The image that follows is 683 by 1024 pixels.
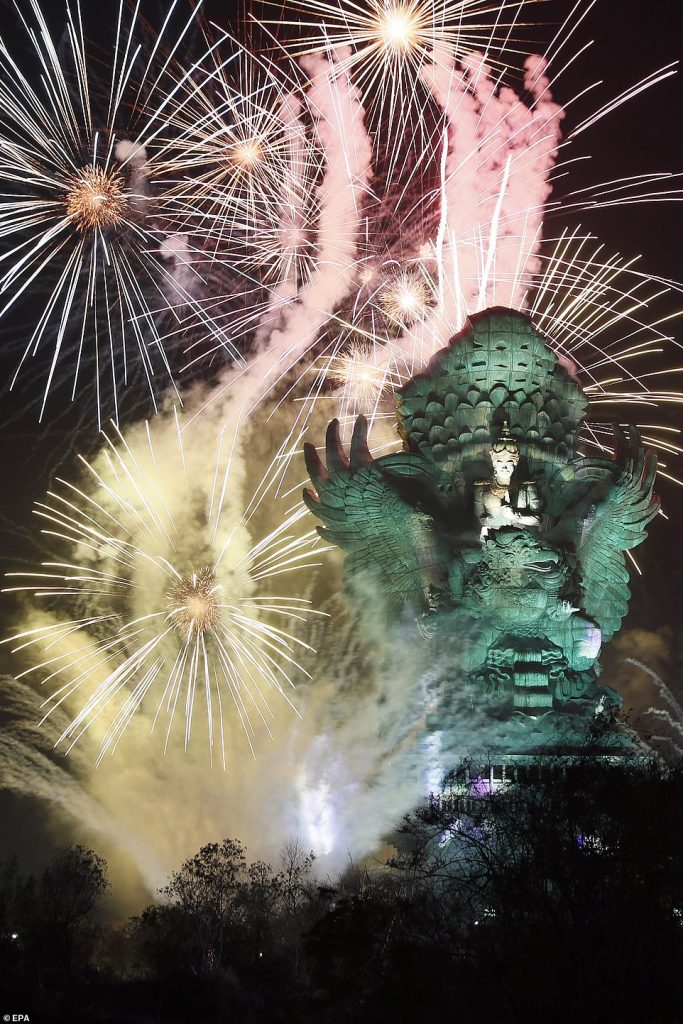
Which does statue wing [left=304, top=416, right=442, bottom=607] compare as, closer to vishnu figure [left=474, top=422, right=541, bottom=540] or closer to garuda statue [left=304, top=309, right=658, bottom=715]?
garuda statue [left=304, top=309, right=658, bottom=715]

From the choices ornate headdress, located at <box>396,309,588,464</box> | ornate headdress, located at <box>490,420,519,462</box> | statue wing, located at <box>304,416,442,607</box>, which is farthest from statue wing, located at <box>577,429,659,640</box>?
statue wing, located at <box>304,416,442,607</box>

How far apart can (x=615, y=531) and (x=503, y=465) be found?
551 centimetres

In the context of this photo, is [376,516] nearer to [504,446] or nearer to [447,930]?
[504,446]

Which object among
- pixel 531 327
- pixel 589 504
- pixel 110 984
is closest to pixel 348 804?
pixel 110 984

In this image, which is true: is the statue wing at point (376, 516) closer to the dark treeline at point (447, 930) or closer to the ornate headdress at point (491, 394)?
the ornate headdress at point (491, 394)

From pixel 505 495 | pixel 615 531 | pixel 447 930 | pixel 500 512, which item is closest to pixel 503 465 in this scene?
pixel 505 495

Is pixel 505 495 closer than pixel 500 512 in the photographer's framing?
No

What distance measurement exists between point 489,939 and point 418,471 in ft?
71.0

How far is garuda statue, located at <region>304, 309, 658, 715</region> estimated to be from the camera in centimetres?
4256

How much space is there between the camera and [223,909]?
149ft

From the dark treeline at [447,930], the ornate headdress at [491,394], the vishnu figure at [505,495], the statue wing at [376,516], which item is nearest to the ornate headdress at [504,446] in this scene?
the vishnu figure at [505,495]

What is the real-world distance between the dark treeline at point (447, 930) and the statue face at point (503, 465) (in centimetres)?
1185

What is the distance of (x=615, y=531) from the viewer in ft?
149

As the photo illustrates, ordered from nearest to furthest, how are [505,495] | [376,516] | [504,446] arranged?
[505,495] → [504,446] → [376,516]
